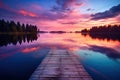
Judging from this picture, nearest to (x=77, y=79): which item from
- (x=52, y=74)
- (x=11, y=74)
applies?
(x=52, y=74)

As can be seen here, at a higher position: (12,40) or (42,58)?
(12,40)

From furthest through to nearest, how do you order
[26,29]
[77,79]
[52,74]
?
[26,29] → [52,74] → [77,79]

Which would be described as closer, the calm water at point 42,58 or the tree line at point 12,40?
the calm water at point 42,58

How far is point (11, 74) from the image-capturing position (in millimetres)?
12805

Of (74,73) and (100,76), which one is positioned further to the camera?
(100,76)

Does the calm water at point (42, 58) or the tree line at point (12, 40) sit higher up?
the tree line at point (12, 40)

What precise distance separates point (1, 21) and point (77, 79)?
307ft

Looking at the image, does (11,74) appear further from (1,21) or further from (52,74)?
(1,21)

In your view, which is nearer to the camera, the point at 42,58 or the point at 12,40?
the point at 42,58

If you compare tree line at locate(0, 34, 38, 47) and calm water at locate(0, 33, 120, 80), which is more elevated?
tree line at locate(0, 34, 38, 47)

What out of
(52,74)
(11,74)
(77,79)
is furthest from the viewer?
(11,74)

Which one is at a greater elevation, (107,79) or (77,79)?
(77,79)

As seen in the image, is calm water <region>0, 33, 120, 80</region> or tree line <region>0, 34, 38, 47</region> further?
tree line <region>0, 34, 38, 47</region>

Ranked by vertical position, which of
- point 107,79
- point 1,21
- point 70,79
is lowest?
point 107,79
